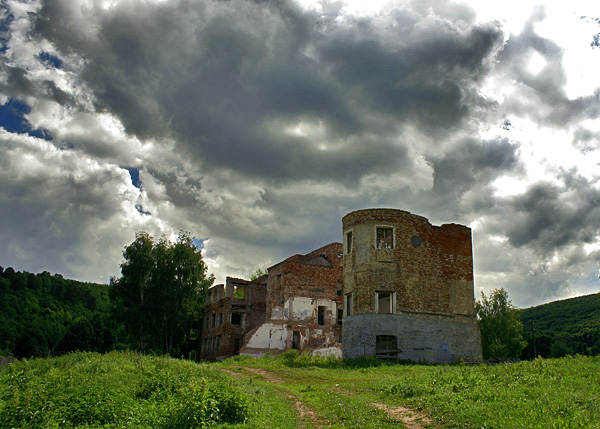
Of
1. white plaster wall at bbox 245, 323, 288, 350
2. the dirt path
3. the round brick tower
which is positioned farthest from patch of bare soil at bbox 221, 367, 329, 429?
white plaster wall at bbox 245, 323, 288, 350

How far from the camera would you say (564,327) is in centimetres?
9038

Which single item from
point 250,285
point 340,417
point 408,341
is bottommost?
point 340,417

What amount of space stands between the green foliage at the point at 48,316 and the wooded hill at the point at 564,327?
179ft

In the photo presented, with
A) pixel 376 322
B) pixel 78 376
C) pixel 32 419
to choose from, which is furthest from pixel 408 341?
pixel 32 419

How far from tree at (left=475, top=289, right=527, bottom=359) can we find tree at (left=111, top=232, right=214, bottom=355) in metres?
32.4

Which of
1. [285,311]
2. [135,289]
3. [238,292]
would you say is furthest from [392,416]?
[238,292]

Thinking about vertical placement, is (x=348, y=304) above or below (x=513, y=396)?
above

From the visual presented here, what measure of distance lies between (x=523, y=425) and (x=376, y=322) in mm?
20282

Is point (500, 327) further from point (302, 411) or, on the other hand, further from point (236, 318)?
point (302, 411)

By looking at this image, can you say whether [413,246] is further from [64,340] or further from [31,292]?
[31,292]

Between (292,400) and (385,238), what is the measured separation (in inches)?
691

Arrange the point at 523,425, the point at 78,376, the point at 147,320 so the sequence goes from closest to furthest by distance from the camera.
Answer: the point at 523,425 → the point at 78,376 → the point at 147,320

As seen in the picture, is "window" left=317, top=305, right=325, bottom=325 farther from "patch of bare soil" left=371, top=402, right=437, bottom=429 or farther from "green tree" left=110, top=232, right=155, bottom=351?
"patch of bare soil" left=371, top=402, right=437, bottom=429

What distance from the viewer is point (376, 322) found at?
96.2ft
